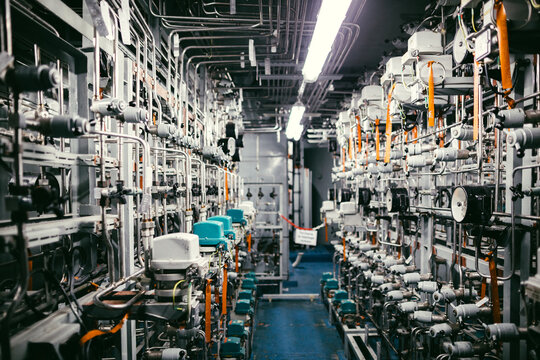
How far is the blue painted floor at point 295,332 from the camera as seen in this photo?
5487mm

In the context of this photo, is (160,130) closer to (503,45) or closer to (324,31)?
(324,31)

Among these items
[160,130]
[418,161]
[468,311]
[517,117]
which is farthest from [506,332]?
[160,130]

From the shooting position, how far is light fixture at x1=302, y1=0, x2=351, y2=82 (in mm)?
2482

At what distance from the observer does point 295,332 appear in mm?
6328

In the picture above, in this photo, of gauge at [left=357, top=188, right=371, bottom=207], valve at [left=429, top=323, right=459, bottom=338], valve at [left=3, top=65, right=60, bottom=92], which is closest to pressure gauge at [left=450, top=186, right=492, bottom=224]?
valve at [left=429, top=323, right=459, bottom=338]

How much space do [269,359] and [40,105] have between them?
4.85 metres

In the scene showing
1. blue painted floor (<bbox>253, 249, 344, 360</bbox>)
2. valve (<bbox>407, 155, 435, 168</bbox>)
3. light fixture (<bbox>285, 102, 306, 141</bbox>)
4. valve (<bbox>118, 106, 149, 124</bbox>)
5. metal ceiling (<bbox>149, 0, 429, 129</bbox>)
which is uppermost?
metal ceiling (<bbox>149, 0, 429, 129</bbox>)

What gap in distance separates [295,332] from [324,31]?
17.8ft

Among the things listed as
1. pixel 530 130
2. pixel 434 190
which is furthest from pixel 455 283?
pixel 530 130

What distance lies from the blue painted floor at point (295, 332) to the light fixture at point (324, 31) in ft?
14.4

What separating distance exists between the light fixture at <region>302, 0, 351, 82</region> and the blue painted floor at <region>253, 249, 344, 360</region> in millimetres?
4382

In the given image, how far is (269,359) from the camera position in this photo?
531 cm

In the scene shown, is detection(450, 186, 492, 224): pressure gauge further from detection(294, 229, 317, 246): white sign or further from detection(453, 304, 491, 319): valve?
detection(294, 229, 317, 246): white sign

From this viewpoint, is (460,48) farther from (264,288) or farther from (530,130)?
(264,288)
